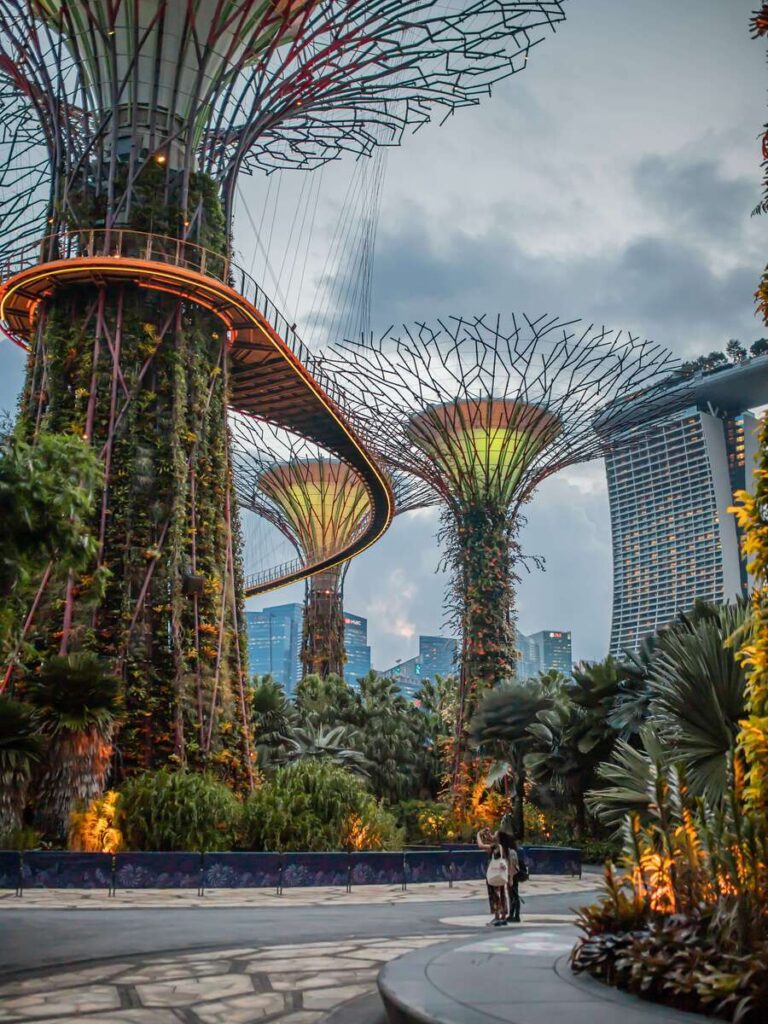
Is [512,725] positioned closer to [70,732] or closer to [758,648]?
Result: [70,732]

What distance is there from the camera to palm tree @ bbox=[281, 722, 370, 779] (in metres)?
29.2

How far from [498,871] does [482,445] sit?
21197 millimetres

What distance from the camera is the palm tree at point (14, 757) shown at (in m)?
15.7

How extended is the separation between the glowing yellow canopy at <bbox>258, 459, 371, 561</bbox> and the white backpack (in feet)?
112

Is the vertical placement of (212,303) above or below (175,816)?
above

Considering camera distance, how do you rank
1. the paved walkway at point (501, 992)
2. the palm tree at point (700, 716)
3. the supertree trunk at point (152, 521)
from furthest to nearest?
the supertree trunk at point (152, 521), the palm tree at point (700, 716), the paved walkway at point (501, 992)

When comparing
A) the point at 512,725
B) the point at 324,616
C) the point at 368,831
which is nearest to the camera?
the point at 368,831

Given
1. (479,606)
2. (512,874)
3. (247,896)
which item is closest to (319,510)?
(479,606)

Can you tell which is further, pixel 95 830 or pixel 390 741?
pixel 390 741

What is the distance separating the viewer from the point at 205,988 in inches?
287

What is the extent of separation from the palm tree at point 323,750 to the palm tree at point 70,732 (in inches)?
474

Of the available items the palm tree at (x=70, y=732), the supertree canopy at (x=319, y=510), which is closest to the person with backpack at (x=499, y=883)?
the palm tree at (x=70, y=732)

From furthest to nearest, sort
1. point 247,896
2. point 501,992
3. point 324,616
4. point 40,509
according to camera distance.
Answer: point 324,616 → point 247,896 → point 40,509 → point 501,992

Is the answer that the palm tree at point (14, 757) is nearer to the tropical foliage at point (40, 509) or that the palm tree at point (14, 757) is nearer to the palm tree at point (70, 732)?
the palm tree at point (70, 732)
